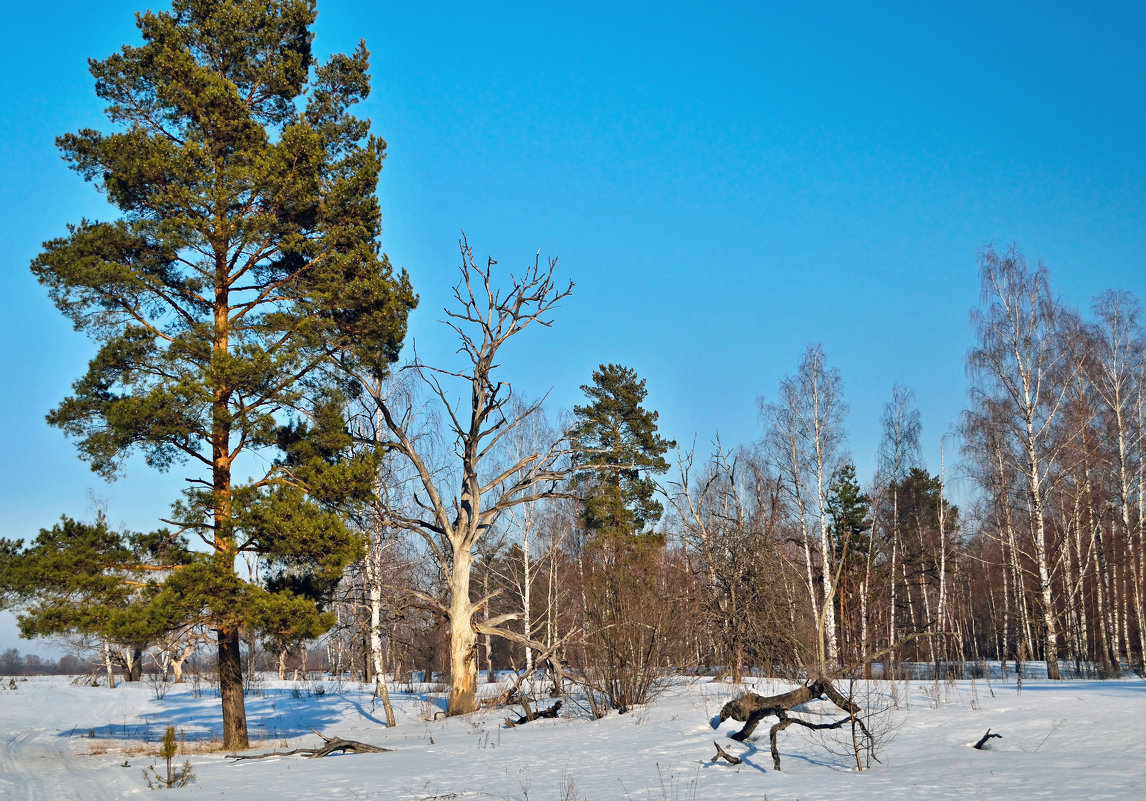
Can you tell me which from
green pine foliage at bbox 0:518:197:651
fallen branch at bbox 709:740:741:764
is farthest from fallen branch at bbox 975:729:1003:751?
green pine foliage at bbox 0:518:197:651

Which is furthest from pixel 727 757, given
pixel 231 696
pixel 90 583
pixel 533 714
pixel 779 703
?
pixel 90 583

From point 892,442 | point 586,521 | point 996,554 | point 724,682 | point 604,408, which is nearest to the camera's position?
point 724,682

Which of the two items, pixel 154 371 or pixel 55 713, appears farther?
pixel 55 713

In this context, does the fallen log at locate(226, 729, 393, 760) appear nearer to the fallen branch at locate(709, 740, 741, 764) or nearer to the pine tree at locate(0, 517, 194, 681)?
the pine tree at locate(0, 517, 194, 681)

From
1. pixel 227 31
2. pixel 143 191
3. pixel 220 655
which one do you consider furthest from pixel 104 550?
pixel 227 31

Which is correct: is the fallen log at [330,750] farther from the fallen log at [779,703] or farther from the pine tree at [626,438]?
the pine tree at [626,438]

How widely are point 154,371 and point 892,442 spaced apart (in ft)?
96.1

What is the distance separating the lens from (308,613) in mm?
12547

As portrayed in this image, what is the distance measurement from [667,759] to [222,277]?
10.7 meters

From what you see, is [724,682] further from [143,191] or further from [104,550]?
[143,191]

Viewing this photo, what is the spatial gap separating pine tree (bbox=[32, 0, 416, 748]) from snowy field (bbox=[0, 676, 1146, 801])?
2731 millimetres

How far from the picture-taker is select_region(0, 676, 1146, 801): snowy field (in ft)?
25.3

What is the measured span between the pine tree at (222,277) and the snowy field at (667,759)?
8.96 feet

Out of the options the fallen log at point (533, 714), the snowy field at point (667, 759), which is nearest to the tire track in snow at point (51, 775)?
the snowy field at point (667, 759)
